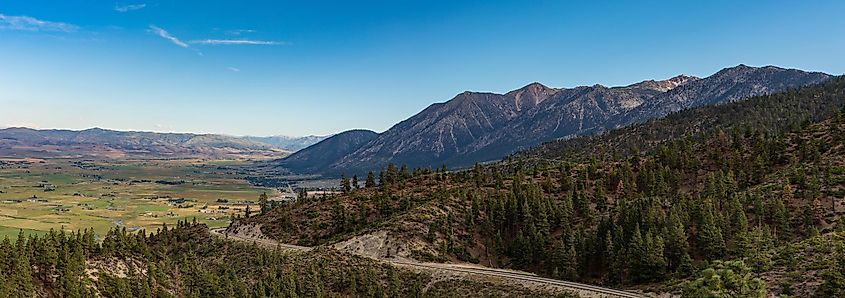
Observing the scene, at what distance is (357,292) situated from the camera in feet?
322

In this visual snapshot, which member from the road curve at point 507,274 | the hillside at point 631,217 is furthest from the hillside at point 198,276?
the hillside at point 631,217

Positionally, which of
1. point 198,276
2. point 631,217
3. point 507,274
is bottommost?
point 198,276

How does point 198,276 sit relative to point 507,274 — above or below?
below

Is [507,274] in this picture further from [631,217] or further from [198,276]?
[198,276]

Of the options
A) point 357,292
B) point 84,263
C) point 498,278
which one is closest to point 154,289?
point 84,263

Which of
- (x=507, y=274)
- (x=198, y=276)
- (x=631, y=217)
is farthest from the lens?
(x=631, y=217)

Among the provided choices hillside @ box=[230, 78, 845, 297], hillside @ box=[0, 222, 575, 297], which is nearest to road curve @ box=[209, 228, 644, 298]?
hillside @ box=[0, 222, 575, 297]

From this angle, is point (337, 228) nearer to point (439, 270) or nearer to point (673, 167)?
point (439, 270)

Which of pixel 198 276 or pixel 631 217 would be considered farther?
pixel 631 217

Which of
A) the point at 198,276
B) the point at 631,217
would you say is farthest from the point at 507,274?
the point at 198,276

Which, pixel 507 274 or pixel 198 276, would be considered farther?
pixel 198 276

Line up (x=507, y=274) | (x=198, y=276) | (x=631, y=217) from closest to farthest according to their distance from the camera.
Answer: (x=507, y=274), (x=198, y=276), (x=631, y=217)

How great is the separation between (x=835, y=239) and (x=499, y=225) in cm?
7198

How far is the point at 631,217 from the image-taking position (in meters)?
113
